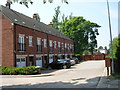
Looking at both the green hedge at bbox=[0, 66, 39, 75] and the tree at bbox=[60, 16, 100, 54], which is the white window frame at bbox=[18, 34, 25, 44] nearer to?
the green hedge at bbox=[0, 66, 39, 75]

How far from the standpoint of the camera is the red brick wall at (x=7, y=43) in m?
20.2

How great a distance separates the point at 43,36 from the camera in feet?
93.7

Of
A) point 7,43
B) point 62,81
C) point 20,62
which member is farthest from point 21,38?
point 62,81

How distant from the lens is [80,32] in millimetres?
50656

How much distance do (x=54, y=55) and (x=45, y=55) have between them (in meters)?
4.44

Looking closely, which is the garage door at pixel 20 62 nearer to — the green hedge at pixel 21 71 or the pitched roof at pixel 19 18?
the green hedge at pixel 21 71

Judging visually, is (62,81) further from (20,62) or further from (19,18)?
(19,18)

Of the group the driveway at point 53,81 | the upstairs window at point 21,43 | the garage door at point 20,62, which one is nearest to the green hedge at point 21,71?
the driveway at point 53,81

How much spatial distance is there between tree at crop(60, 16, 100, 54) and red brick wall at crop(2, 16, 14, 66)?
31168 millimetres

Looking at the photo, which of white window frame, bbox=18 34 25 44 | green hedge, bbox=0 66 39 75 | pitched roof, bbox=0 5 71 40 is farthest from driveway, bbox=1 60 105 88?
pitched roof, bbox=0 5 71 40

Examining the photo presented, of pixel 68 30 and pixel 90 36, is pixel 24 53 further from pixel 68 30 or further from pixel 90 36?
pixel 90 36

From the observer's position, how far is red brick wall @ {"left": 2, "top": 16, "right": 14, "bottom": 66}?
20203 mm

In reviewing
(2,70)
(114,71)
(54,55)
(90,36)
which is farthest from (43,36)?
(90,36)

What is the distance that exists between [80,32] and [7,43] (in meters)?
32.5
